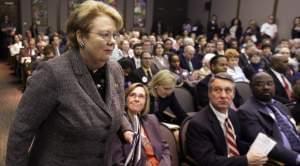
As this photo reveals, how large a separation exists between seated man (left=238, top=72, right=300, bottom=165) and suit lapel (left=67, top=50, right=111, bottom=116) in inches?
60.0

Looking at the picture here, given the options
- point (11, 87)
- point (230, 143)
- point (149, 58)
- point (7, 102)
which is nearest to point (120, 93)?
point (230, 143)

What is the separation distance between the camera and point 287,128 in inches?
102

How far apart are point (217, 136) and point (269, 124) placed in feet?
2.06

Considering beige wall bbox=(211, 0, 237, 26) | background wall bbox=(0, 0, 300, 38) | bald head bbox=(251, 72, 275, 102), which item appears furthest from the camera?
beige wall bbox=(211, 0, 237, 26)

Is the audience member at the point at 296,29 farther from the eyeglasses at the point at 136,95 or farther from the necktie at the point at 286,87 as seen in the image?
A: the eyeglasses at the point at 136,95

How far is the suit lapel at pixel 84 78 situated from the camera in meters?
1.23

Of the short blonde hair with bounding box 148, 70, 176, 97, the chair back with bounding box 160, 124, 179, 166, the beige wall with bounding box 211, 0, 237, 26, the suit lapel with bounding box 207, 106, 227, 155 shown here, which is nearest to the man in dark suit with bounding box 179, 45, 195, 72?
the short blonde hair with bounding box 148, 70, 176, 97

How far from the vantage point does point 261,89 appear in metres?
2.66

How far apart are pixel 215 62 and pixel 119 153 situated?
Answer: 95.2 inches

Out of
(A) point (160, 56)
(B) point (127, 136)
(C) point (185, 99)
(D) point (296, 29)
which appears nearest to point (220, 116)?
(B) point (127, 136)

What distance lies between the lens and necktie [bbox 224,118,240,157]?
7.23 ft

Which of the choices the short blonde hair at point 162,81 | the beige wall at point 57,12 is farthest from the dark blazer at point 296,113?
the beige wall at point 57,12

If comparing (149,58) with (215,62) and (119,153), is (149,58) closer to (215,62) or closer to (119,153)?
(215,62)

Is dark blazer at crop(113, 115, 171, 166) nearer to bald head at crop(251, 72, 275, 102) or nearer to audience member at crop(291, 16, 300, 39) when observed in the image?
bald head at crop(251, 72, 275, 102)
